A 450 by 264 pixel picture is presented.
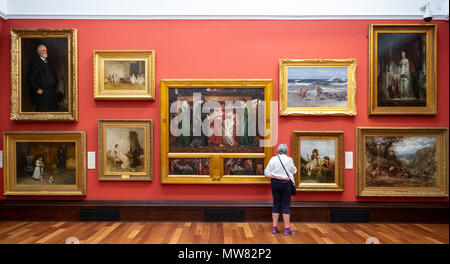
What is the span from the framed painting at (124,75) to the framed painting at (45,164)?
146 cm

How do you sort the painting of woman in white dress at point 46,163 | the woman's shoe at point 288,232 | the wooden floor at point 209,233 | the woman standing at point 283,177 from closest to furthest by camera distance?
1. the wooden floor at point 209,233
2. the woman standing at point 283,177
3. the woman's shoe at point 288,232
4. the painting of woman in white dress at point 46,163

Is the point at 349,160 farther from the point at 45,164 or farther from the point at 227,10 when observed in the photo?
the point at 45,164

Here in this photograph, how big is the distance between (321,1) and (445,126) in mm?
4804

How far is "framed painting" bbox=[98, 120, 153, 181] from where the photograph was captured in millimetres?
7977

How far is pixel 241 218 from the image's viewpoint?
7832 millimetres

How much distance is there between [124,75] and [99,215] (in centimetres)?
387

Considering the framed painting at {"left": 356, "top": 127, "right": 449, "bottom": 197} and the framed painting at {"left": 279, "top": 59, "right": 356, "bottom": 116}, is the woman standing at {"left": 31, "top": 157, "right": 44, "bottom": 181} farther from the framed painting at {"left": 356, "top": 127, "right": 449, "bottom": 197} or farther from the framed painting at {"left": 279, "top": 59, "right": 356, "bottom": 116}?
the framed painting at {"left": 356, "top": 127, "right": 449, "bottom": 197}

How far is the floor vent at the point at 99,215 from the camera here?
25.7ft

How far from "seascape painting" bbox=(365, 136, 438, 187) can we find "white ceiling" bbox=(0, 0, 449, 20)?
3383mm

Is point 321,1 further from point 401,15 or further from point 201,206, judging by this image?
point 201,206

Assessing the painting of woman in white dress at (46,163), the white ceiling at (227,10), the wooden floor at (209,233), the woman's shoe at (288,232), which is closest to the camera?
the wooden floor at (209,233)

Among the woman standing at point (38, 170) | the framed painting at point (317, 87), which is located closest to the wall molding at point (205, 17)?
the framed painting at point (317, 87)

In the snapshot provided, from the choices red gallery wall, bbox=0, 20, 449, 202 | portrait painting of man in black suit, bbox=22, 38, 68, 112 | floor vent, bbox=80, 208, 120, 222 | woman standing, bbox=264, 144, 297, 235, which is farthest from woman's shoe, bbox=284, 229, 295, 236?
portrait painting of man in black suit, bbox=22, 38, 68, 112

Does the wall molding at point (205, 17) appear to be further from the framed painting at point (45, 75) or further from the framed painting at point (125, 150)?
the framed painting at point (125, 150)
